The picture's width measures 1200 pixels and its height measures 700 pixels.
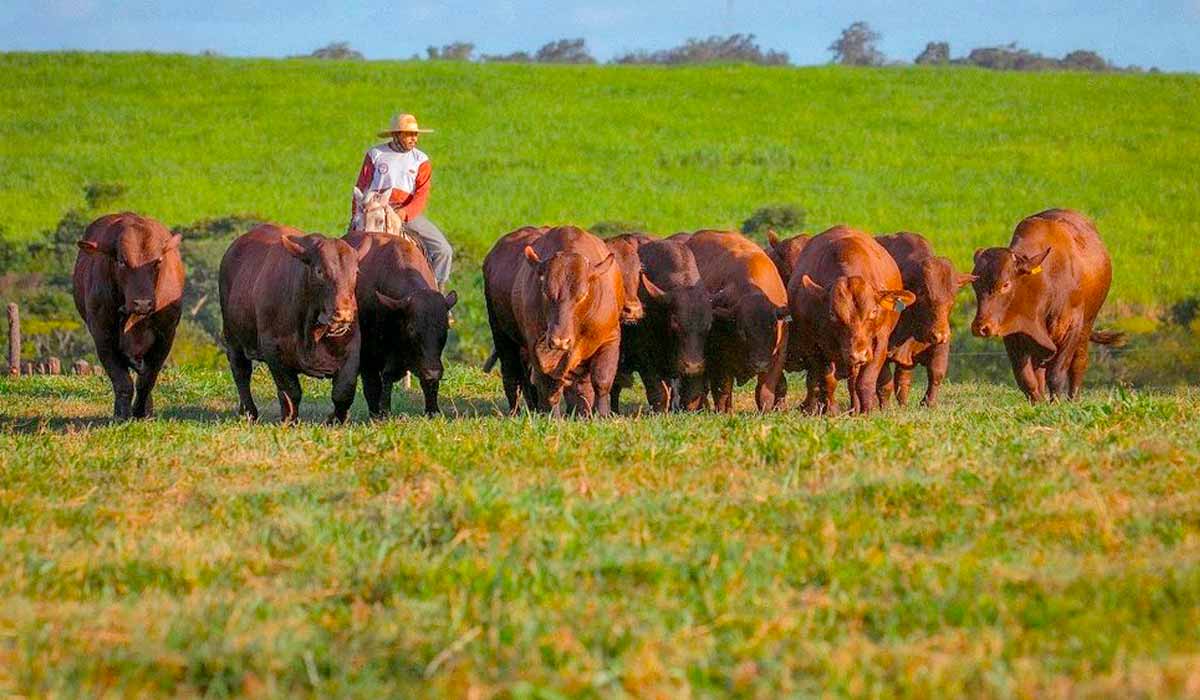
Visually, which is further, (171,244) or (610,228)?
(610,228)

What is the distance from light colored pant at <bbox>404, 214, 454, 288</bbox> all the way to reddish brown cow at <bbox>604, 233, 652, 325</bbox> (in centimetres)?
245

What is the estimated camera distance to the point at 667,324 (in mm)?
16062

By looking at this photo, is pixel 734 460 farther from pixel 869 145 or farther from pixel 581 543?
pixel 869 145

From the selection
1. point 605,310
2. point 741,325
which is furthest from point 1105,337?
point 605,310

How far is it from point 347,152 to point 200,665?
49.3 metres

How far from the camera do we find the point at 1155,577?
687cm

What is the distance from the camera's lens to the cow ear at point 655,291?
15.9 metres

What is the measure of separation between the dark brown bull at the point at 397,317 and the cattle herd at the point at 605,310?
0.8 inches

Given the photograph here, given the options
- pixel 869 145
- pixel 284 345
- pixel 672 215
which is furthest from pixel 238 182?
pixel 284 345

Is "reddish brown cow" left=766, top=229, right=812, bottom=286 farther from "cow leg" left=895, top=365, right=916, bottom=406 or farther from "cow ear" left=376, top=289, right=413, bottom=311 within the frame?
"cow ear" left=376, top=289, right=413, bottom=311

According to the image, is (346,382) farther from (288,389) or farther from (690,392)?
(690,392)

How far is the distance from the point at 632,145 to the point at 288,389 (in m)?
41.0

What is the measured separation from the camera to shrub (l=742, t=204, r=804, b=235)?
134 feet

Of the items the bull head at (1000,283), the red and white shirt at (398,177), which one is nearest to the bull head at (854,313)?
the bull head at (1000,283)
